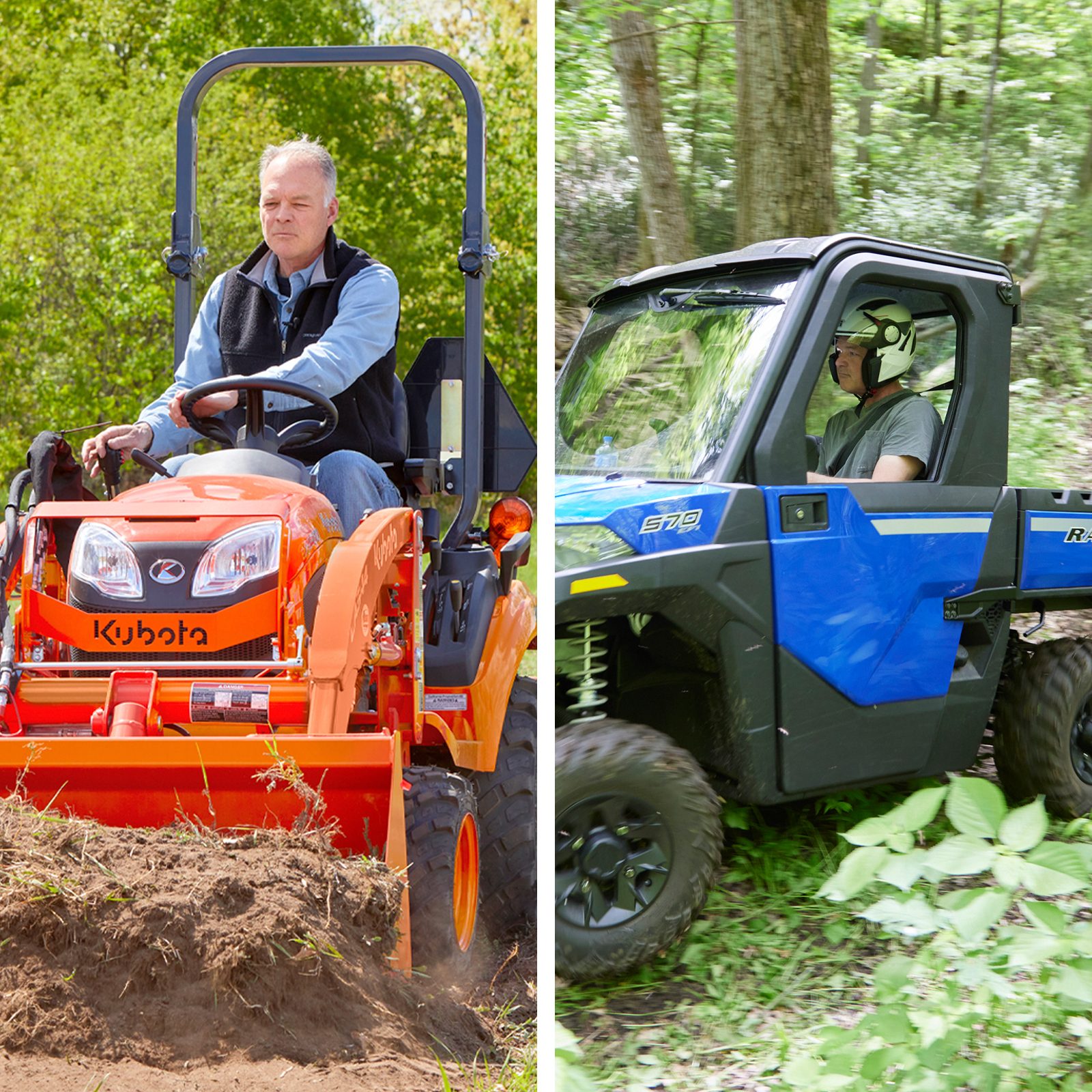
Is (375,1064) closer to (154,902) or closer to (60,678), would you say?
(154,902)

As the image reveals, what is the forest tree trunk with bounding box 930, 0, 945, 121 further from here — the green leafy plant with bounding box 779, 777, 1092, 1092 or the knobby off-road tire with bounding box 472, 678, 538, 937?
the green leafy plant with bounding box 779, 777, 1092, 1092

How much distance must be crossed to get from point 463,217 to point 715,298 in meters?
0.98

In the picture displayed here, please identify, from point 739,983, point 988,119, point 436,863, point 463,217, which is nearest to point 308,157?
point 463,217

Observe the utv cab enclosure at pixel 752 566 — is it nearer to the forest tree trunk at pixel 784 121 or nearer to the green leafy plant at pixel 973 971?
the green leafy plant at pixel 973 971

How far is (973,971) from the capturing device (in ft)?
8.19

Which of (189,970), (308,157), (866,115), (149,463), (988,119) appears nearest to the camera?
(189,970)

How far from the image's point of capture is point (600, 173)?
15.1 ft

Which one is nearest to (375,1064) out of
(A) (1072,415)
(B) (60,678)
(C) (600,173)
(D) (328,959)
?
(D) (328,959)

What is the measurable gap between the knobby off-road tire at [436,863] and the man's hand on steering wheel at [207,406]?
3.49 feet

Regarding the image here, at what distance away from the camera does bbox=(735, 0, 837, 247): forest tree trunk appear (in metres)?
4.23

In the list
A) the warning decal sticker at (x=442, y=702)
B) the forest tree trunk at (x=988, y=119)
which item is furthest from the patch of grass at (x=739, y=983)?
the forest tree trunk at (x=988, y=119)

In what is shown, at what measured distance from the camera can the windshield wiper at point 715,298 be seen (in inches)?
126

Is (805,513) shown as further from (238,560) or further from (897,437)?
(238,560)


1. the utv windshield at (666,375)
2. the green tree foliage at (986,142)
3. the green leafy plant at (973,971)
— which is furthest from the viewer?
the green tree foliage at (986,142)
